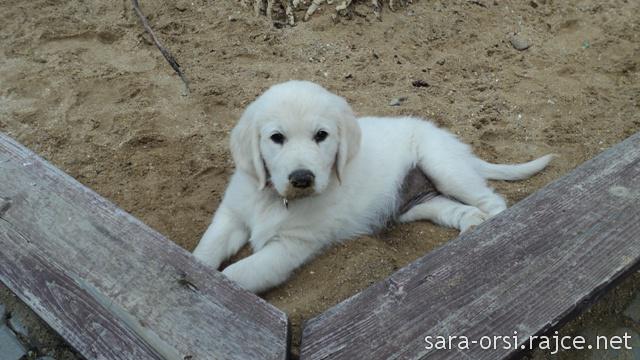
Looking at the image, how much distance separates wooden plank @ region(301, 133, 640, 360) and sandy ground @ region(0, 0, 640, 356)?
83 centimetres

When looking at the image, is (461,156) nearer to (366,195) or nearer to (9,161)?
(366,195)

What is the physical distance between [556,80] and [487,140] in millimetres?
877

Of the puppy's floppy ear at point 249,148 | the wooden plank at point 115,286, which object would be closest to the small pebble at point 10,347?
the wooden plank at point 115,286

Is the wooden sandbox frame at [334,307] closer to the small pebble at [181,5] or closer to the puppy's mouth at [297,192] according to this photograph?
the puppy's mouth at [297,192]

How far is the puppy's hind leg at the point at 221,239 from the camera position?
2833mm

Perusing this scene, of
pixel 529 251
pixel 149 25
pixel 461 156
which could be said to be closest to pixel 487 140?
pixel 461 156

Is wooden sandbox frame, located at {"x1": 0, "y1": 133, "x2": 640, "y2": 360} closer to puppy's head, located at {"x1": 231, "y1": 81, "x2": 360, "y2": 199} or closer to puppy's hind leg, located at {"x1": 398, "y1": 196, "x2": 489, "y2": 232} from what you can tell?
puppy's head, located at {"x1": 231, "y1": 81, "x2": 360, "y2": 199}

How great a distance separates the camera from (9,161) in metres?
2.19

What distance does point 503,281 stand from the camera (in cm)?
170

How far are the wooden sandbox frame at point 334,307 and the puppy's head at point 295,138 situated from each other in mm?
Answer: 787

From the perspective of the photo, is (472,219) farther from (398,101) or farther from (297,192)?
(398,101)

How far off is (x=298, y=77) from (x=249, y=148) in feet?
4.95

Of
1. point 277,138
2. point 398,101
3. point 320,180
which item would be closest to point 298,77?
point 398,101

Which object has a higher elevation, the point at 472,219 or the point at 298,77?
the point at 472,219
